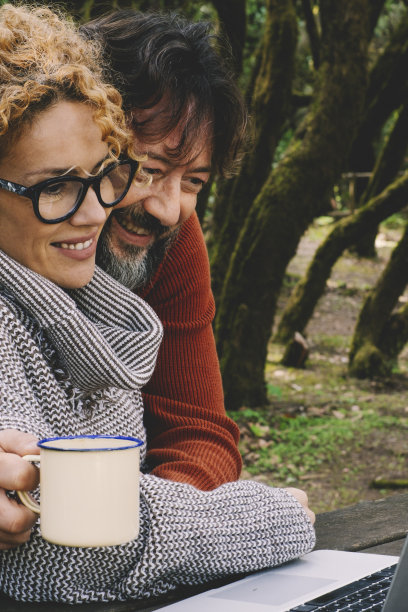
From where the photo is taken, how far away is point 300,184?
5.98 m

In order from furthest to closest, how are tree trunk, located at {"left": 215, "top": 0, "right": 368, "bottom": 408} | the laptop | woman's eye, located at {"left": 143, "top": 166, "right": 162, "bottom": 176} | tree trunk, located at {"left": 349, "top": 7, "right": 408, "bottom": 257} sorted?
1. tree trunk, located at {"left": 349, "top": 7, "right": 408, "bottom": 257}
2. tree trunk, located at {"left": 215, "top": 0, "right": 368, "bottom": 408}
3. woman's eye, located at {"left": 143, "top": 166, "right": 162, "bottom": 176}
4. the laptop

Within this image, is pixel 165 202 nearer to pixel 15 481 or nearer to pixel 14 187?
pixel 14 187

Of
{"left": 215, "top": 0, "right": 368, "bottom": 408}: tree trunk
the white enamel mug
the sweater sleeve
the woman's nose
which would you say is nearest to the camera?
the white enamel mug

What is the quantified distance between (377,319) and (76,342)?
22.5 feet

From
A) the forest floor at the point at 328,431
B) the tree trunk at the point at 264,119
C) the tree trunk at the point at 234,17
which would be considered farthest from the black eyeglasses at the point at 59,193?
the tree trunk at the point at 264,119

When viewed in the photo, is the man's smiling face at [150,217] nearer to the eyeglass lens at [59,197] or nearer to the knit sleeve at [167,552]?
the eyeglass lens at [59,197]

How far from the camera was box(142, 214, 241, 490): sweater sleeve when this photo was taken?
2.00 m

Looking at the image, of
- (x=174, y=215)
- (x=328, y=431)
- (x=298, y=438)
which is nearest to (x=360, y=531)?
(x=174, y=215)

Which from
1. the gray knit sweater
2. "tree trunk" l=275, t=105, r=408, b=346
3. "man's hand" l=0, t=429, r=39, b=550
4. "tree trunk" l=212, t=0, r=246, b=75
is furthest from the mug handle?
"tree trunk" l=275, t=105, r=408, b=346

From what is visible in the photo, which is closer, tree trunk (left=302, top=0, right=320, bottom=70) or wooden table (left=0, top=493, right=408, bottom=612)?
wooden table (left=0, top=493, right=408, bottom=612)

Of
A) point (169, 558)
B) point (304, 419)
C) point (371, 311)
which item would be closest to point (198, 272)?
point (169, 558)

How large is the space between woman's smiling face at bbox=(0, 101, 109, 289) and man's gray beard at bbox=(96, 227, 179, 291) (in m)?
0.44

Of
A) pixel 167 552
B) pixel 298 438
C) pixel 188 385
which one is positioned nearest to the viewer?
pixel 167 552

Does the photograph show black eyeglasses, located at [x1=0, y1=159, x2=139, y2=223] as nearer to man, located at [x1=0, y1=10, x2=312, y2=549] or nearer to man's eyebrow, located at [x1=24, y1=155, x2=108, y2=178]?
man's eyebrow, located at [x1=24, y1=155, x2=108, y2=178]
